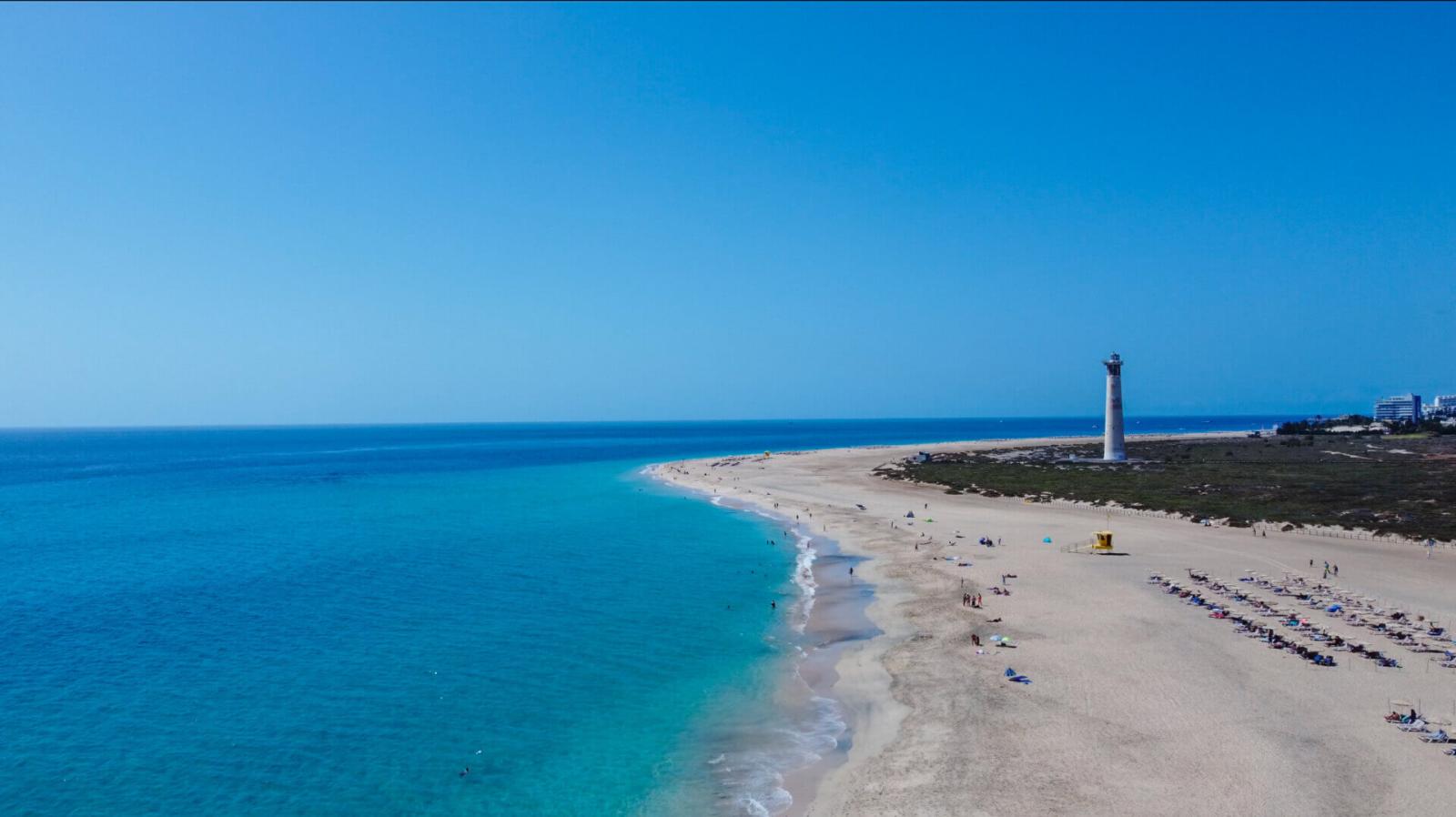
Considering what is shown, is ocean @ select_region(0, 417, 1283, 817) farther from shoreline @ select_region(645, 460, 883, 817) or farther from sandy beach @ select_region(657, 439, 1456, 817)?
sandy beach @ select_region(657, 439, 1456, 817)

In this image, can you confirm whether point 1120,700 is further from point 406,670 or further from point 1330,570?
point 1330,570

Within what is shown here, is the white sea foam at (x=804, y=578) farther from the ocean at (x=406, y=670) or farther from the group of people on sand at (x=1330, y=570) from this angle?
the group of people on sand at (x=1330, y=570)

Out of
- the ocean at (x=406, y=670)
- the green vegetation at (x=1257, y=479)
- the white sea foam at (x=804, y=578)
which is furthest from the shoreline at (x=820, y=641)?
the green vegetation at (x=1257, y=479)

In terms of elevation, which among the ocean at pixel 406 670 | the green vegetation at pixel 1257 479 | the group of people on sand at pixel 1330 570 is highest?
the green vegetation at pixel 1257 479

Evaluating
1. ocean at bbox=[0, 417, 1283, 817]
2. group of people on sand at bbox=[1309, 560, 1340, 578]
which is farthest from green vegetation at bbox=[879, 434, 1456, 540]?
ocean at bbox=[0, 417, 1283, 817]

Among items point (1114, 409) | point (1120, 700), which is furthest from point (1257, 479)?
point (1120, 700)
